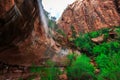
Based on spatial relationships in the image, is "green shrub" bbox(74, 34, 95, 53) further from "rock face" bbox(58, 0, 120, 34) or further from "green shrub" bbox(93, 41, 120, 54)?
"rock face" bbox(58, 0, 120, 34)

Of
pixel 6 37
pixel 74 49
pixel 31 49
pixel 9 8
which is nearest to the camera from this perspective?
pixel 9 8

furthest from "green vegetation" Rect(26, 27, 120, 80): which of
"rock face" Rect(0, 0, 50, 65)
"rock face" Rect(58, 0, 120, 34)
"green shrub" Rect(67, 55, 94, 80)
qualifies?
"rock face" Rect(58, 0, 120, 34)

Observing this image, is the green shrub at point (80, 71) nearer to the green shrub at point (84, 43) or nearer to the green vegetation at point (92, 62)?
the green vegetation at point (92, 62)

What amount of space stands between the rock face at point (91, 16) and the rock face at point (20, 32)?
10.4 meters

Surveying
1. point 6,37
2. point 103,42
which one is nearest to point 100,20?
point 103,42

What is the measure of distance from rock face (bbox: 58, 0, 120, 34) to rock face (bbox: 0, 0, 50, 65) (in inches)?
411

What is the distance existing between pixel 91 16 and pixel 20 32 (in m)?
16.0

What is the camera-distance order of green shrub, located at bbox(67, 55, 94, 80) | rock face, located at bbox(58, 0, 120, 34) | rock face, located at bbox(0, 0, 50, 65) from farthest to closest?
1. rock face, located at bbox(58, 0, 120, 34)
2. green shrub, located at bbox(67, 55, 94, 80)
3. rock face, located at bbox(0, 0, 50, 65)

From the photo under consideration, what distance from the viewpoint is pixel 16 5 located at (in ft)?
25.5

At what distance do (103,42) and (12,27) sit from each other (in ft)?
38.4

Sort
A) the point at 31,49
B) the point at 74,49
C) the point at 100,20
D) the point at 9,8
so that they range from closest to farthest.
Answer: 1. the point at 9,8
2. the point at 31,49
3. the point at 74,49
4. the point at 100,20

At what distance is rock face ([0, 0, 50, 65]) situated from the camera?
24.7 ft

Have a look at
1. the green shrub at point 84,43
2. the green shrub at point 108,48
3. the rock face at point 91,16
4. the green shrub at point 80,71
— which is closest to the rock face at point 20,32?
the green shrub at point 80,71

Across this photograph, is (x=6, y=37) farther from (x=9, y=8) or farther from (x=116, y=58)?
(x=116, y=58)
